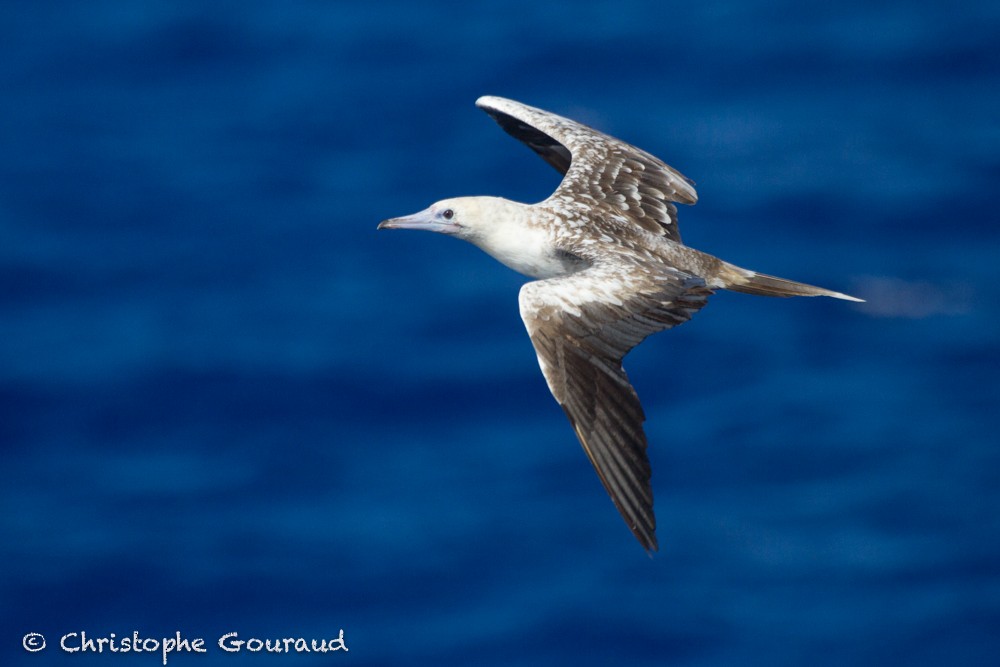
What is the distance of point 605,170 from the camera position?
15.1 meters

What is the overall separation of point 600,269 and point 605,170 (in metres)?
2.51

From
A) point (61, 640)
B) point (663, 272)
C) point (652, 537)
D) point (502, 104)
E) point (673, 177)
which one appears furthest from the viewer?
point (61, 640)

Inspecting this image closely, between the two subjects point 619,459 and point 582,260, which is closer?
point 619,459

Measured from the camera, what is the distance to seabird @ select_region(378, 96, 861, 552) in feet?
39.1

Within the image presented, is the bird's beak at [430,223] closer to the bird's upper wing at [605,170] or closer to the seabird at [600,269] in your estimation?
the seabird at [600,269]

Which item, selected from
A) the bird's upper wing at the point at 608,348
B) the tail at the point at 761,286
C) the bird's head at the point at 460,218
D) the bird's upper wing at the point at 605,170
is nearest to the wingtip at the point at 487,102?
the bird's upper wing at the point at 605,170

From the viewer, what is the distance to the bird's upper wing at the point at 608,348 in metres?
11.8

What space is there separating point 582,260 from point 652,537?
8.96ft

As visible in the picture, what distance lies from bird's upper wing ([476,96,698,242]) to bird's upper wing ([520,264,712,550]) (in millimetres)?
1956

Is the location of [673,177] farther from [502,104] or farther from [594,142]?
[502,104]

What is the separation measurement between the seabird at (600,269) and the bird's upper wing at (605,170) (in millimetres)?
13

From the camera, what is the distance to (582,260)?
1343 cm

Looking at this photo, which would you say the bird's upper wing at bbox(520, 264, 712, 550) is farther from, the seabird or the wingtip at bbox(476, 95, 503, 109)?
the wingtip at bbox(476, 95, 503, 109)

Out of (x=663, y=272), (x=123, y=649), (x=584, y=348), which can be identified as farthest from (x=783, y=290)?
Answer: (x=123, y=649)
